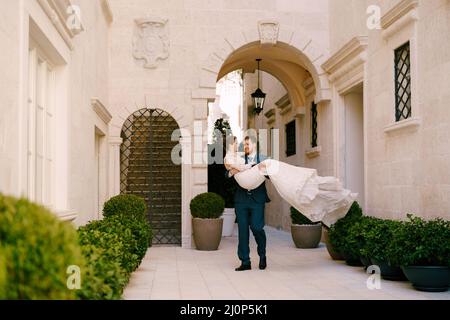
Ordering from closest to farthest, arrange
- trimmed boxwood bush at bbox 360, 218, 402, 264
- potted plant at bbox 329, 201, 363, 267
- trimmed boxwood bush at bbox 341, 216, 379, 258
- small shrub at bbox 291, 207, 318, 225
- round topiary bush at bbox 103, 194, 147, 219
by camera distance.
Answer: trimmed boxwood bush at bbox 360, 218, 402, 264 < trimmed boxwood bush at bbox 341, 216, 379, 258 < potted plant at bbox 329, 201, 363, 267 < round topiary bush at bbox 103, 194, 147, 219 < small shrub at bbox 291, 207, 318, 225

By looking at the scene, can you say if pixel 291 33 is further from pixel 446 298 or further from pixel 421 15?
pixel 446 298

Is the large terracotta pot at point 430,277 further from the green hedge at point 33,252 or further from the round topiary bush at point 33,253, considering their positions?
the round topiary bush at point 33,253

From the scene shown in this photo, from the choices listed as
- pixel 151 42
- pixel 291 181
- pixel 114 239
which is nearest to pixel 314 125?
pixel 151 42

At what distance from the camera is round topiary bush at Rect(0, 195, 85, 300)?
2.72 m

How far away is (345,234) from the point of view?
8.84 metres

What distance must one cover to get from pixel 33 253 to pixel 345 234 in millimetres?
6704

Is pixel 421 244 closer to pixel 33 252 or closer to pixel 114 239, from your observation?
pixel 114 239

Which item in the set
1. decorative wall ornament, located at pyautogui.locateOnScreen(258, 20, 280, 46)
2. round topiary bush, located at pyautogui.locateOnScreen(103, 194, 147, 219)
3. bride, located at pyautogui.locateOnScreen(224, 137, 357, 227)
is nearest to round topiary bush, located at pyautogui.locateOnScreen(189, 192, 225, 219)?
round topiary bush, located at pyautogui.locateOnScreen(103, 194, 147, 219)

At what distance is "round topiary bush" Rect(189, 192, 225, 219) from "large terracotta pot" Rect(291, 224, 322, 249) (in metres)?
1.73

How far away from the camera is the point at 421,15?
786cm

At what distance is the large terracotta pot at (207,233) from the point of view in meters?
11.5

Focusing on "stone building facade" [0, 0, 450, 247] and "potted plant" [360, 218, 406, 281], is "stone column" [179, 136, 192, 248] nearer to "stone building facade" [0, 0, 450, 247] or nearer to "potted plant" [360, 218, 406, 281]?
"stone building facade" [0, 0, 450, 247]
